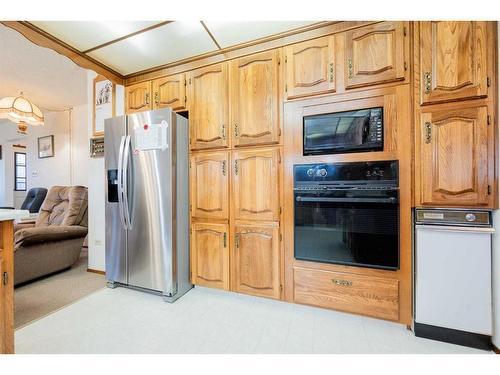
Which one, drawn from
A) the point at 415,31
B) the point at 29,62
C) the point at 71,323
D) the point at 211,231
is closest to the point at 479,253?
the point at 415,31

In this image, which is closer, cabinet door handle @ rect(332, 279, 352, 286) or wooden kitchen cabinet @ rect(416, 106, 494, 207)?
wooden kitchen cabinet @ rect(416, 106, 494, 207)

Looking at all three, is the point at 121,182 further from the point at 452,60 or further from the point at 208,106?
the point at 452,60

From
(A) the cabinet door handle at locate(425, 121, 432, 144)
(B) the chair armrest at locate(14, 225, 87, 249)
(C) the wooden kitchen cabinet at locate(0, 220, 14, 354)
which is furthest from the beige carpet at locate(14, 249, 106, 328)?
(A) the cabinet door handle at locate(425, 121, 432, 144)

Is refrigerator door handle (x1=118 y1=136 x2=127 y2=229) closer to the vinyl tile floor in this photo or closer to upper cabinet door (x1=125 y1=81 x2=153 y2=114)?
upper cabinet door (x1=125 y1=81 x2=153 y2=114)

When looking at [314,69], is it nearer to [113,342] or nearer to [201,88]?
[201,88]

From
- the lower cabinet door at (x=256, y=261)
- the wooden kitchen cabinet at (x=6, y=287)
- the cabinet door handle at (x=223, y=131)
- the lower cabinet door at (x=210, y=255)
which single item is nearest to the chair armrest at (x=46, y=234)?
the lower cabinet door at (x=210, y=255)

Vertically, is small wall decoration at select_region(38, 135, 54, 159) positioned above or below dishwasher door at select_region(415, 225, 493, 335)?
above

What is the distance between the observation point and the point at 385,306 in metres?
1.59

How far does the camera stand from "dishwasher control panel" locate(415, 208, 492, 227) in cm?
138

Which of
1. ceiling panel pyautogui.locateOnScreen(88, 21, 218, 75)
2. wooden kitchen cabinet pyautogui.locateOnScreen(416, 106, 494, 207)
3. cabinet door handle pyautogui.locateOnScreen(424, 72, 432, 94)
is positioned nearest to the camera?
wooden kitchen cabinet pyautogui.locateOnScreen(416, 106, 494, 207)

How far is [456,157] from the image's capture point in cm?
142

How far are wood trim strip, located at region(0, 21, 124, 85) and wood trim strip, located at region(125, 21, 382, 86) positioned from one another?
198 mm

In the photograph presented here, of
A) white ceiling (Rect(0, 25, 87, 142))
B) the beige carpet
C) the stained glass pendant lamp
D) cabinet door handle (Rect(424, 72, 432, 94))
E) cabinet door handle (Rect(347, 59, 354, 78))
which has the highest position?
white ceiling (Rect(0, 25, 87, 142))

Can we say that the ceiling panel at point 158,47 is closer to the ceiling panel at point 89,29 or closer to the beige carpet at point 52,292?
the ceiling panel at point 89,29
